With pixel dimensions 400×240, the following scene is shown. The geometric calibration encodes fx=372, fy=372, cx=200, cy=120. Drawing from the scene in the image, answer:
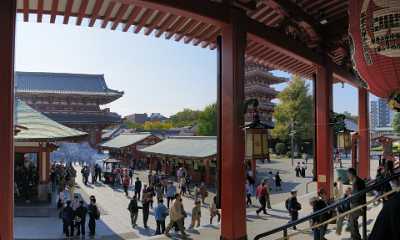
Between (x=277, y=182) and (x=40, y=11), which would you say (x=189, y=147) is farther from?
(x=40, y=11)

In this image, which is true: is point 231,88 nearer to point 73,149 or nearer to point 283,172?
point 283,172

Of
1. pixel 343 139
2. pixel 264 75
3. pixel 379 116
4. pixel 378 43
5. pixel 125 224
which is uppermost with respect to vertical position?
pixel 264 75

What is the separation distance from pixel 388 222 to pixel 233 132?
4.44 metres

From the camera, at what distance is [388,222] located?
64.8 inches

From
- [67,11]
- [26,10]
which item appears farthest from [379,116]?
[26,10]

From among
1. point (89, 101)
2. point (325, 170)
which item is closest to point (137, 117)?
point (89, 101)

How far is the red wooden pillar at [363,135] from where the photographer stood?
1334cm

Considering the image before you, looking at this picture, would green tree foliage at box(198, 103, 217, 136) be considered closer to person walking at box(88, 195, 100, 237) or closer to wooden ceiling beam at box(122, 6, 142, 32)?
person walking at box(88, 195, 100, 237)

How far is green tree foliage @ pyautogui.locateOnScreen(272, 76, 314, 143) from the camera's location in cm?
3834

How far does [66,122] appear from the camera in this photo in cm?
3609

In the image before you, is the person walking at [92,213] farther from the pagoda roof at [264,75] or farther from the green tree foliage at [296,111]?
the pagoda roof at [264,75]

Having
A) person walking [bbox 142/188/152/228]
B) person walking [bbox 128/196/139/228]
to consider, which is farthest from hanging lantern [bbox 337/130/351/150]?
person walking [bbox 128/196/139/228]

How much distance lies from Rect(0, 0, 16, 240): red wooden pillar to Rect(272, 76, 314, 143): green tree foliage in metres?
35.5

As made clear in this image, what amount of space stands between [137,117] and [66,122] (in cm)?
7324
